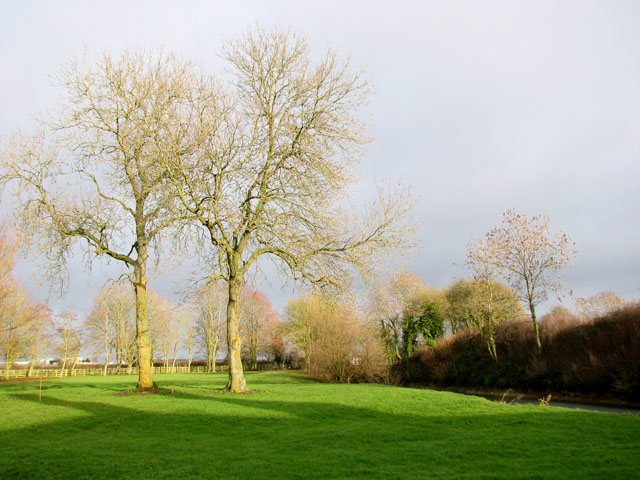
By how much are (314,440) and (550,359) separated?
2399 centimetres

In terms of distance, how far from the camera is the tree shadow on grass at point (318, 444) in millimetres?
6555

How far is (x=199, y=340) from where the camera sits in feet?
227

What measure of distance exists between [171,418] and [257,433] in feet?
11.3

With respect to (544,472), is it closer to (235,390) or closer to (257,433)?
(257,433)

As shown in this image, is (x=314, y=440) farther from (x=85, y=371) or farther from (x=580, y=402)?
(x=85, y=371)

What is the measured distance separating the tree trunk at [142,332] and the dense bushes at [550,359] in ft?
73.4

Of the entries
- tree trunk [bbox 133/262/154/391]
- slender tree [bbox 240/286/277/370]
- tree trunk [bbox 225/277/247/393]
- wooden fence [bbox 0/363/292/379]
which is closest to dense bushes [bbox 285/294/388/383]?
tree trunk [bbox 225/277/247/393]

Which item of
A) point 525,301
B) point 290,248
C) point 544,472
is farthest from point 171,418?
point 525,301

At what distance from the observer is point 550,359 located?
27.4m

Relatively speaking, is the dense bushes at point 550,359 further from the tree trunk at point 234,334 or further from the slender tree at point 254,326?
the slender tree at point 254,326

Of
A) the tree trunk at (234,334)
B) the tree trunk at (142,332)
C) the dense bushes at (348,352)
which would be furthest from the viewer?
the dense bushes at (348,352)

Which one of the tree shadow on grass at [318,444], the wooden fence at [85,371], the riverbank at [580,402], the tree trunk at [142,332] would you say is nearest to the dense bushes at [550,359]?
the riverbank at [580,402]

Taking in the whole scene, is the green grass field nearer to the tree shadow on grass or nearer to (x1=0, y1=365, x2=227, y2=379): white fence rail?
the tree shadow on grass

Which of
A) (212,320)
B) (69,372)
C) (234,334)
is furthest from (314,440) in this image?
(69,372)
